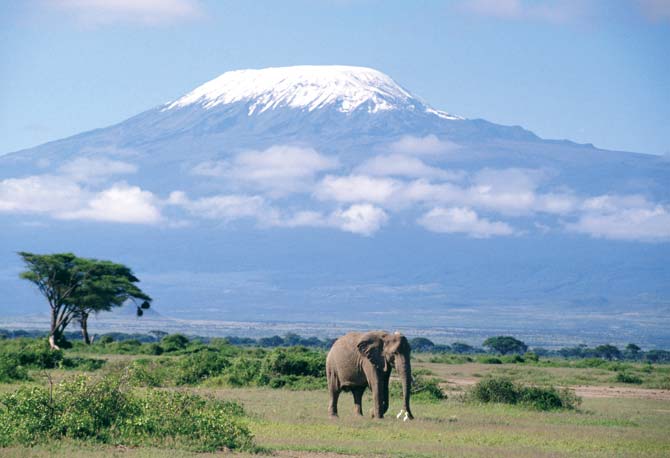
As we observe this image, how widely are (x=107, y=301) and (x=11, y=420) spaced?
1678 inches

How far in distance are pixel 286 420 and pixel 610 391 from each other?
689 inches

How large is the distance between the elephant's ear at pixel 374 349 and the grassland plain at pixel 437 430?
119 centimetres

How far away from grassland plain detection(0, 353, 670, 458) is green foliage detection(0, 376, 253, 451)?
0.51 meters

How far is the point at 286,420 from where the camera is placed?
973 inches

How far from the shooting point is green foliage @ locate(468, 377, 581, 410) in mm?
29359

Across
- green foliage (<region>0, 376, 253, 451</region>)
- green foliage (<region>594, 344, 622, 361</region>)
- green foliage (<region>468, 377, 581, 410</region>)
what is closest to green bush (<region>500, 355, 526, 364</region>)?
green foliage (<region>594, 344, 622, 361</region>)

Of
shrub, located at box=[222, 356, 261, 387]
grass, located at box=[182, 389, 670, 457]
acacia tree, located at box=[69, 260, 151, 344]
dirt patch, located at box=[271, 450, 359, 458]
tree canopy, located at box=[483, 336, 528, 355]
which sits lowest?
dirt patch, located at box=[271, 450, 359, 458]

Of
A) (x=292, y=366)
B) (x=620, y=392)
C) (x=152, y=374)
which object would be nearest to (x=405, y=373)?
(x=152, y=374)

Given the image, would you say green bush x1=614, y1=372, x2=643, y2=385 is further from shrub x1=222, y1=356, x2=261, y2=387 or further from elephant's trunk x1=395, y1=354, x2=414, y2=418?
elephant's trunk x1=395, y1=354, x2=414, y2=418

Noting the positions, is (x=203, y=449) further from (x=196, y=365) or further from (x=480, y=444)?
(x=196, y=365)

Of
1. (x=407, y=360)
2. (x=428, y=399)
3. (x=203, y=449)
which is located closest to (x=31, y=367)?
(x=428, y=399)

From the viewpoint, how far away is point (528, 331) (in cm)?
17562

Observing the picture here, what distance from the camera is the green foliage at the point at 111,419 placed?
19625 mm

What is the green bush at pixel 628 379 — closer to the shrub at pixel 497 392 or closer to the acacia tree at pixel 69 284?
the shrub at pixel 497 392
